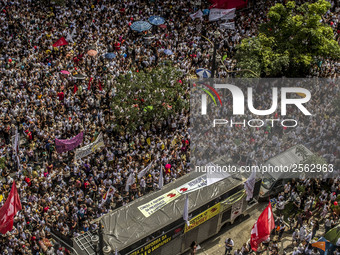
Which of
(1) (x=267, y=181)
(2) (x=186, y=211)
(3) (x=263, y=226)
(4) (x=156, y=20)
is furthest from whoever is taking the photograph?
(4) (x=156, y=20)

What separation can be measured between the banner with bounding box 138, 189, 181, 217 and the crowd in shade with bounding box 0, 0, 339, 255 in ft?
9.15

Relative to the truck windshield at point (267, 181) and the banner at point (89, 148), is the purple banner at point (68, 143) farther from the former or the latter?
the truck windshield at point (267, 181)

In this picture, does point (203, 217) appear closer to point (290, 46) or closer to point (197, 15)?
point (290, 46)

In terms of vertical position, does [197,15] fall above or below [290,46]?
above

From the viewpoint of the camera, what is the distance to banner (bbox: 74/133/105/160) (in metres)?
25.4

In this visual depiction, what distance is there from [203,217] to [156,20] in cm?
2109

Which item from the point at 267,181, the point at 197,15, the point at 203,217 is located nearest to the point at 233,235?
the point at 203,217

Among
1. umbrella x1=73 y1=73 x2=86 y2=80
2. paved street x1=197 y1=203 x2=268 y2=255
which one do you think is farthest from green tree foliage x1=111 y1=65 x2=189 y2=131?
paved street x1=197 y1=203 x2=268 y2=255

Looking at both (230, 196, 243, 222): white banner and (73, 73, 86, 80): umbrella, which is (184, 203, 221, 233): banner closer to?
(230, 196, 243, 222): white banner

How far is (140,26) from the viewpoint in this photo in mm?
37312

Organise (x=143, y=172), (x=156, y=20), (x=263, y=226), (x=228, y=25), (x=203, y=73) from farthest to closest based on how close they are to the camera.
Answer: (x=156, y=20) → (x=228, y=25) → (x=203, y=73) → (x=143, y=172) → (x=263, y=226)

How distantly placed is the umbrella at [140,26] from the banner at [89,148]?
13.6 metres

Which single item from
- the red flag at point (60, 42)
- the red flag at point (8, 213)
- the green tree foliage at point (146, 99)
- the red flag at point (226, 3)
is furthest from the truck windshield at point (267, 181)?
the red flag at point (226, 3)

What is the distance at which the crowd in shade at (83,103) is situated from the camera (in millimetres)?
24000
